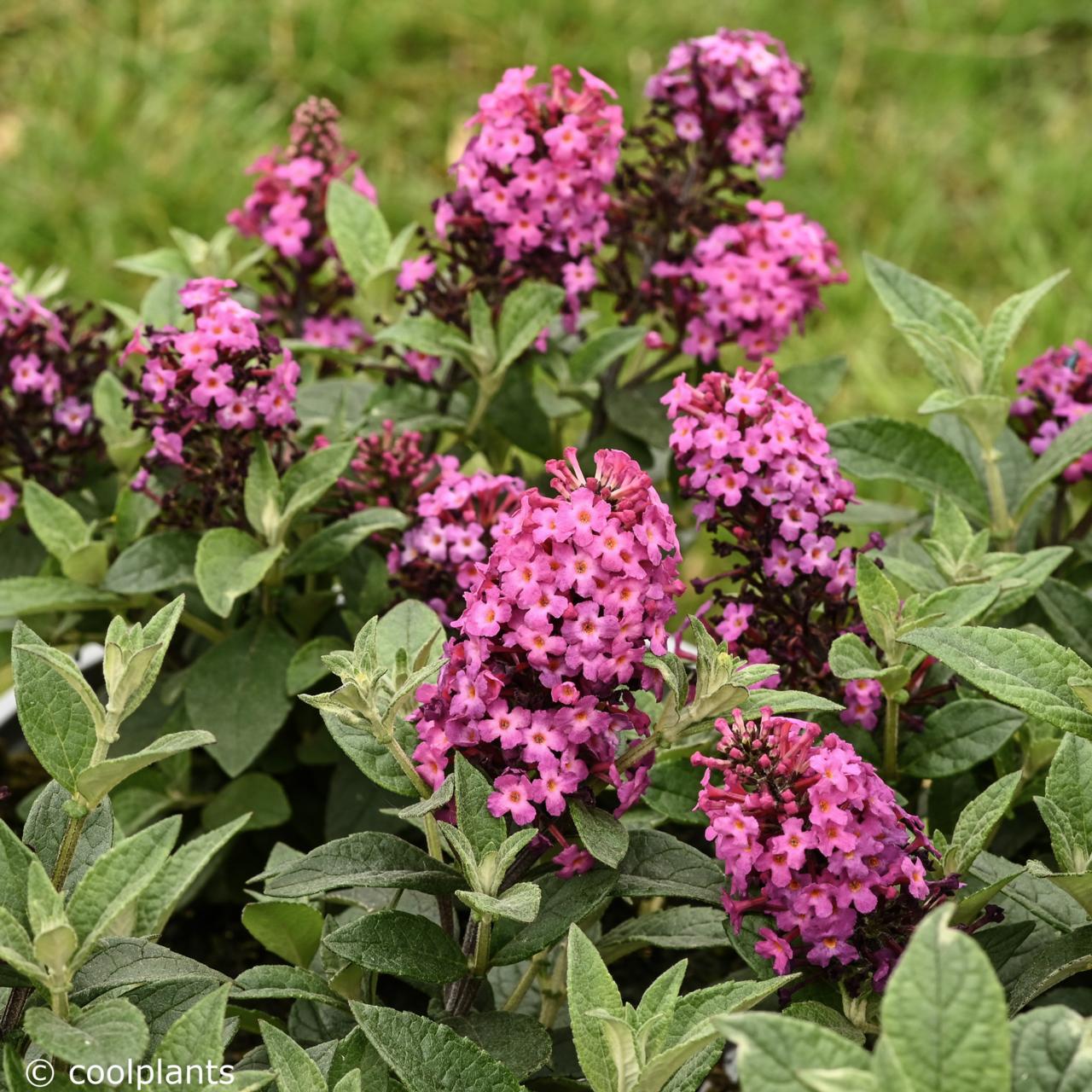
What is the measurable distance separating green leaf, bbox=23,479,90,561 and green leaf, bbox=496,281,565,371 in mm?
585

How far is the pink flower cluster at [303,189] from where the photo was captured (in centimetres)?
232

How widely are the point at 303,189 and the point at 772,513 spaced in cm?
107

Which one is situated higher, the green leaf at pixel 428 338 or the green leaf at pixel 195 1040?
the green leaf at pixel 428 338

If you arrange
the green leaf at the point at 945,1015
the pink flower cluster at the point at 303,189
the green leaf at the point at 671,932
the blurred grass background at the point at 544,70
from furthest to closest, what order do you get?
1. the blurred grass background at the point at 544,70
2. the pink flower cluster at the point at 303,189
3. the green leaf at the point at 671,932
4. the green leaf at the point at 945,1015

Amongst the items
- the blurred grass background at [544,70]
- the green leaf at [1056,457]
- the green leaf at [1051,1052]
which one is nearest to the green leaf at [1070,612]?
the green leaf at [1056,457]

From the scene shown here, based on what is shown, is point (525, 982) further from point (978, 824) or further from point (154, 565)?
point (154, 565)

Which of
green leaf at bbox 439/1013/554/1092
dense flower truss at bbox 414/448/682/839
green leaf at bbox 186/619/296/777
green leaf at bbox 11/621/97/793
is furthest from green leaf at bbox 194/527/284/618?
green leaf at bbox 439/1013/554/1092

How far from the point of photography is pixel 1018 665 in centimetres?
149

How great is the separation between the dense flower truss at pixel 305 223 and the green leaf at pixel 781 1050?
1.54m

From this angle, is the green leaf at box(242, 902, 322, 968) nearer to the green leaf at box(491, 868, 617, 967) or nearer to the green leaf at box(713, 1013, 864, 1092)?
the green leaf at box(491, 868, 617, 967)

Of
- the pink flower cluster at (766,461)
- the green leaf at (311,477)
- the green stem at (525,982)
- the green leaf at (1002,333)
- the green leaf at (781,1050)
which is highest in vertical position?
the green leaf at (1002,333)

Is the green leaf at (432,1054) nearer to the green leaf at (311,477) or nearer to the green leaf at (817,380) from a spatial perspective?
the green leaf at (311,477)

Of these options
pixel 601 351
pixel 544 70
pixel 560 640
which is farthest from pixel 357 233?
pixel 544 70

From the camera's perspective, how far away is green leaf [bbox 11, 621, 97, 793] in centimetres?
141
